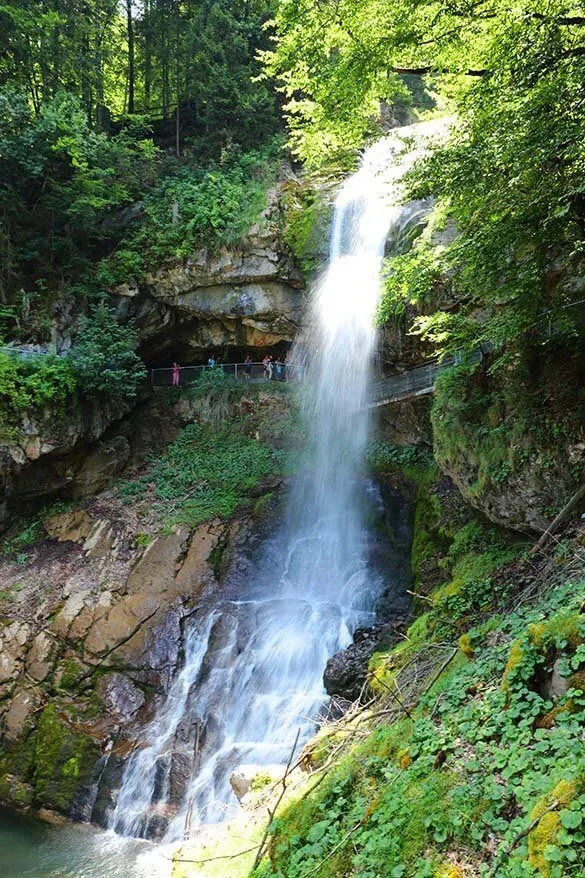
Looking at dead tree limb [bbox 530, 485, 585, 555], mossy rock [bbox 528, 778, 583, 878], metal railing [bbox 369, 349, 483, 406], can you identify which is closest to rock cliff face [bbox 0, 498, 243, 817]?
metal railing [bbox 369, 349, 483, 406]

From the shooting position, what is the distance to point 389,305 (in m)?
7.55

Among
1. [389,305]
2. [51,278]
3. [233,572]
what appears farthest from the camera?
[51,278]

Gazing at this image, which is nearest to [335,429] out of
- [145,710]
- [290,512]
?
[290,512]

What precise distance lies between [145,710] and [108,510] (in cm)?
536

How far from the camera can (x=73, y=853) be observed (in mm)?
7695

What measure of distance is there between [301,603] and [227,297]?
29.2 feet

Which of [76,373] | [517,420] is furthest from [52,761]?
[517,420]

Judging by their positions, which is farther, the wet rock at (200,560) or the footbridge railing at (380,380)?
the wet rock at (200,560)

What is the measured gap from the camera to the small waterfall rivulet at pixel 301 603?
8250 mm

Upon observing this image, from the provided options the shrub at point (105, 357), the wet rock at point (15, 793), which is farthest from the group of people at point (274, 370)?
the wet rock at point (15, 793)

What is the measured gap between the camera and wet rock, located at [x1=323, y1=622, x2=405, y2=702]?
25.3 ft

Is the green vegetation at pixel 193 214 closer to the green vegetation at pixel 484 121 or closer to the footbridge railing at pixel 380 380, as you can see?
the footbridge railing at pixel 380 380

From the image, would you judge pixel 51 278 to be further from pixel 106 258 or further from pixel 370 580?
pixel 370 580

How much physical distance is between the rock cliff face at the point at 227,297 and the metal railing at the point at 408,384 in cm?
438
